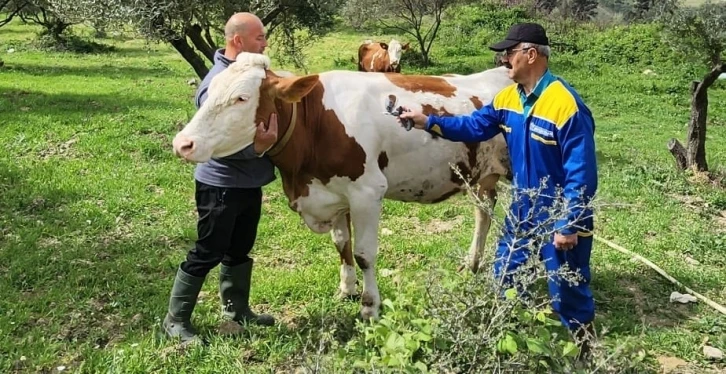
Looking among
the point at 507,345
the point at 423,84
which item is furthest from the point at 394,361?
the point at 423,84

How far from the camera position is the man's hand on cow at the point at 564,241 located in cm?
373

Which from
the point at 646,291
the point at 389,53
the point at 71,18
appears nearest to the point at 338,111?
the point at 646,291

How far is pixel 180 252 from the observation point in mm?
6320

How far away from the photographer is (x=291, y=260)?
6246 mm

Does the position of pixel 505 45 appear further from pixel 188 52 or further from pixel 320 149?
pixel 188 52

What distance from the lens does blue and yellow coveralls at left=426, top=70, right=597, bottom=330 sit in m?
3.75

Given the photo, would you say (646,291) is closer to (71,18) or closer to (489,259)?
(489,259)

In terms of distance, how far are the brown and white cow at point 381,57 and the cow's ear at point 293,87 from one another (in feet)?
18.7

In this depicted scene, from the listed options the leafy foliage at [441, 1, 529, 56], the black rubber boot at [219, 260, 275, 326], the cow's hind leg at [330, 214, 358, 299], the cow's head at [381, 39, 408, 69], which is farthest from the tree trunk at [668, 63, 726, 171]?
the leafy foliage at [441, 1, 529, 56]

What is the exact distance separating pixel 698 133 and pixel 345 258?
6462mm

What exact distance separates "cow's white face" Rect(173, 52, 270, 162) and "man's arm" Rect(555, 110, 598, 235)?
1866 millimetres

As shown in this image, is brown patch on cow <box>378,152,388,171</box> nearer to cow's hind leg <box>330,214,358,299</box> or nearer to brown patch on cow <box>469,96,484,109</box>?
cow's hind leg <box>330,214,358,299</box>

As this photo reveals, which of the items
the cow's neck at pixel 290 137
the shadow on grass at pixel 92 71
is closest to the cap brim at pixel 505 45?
the cow's neck at pixel 290 137

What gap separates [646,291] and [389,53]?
5596 millimetres
